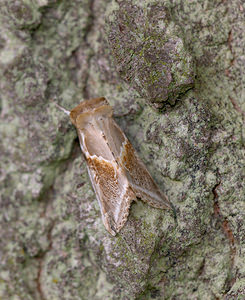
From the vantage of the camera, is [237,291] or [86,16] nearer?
[237,291]

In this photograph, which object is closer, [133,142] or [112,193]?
[112,193]

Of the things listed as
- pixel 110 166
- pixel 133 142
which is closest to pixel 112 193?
pixel 110 166

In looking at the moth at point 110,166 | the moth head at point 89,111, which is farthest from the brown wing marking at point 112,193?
the moth head at point 89,111

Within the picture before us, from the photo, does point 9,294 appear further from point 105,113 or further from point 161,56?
point 161,56

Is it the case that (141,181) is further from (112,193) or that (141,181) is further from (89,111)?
(89,111)

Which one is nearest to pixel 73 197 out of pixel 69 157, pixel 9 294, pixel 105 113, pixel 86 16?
pixel 69 157

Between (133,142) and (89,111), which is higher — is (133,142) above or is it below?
below

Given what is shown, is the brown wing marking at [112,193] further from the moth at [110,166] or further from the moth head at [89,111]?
the moth head at [89,111]

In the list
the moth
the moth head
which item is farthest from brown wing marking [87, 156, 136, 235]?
the moth head
